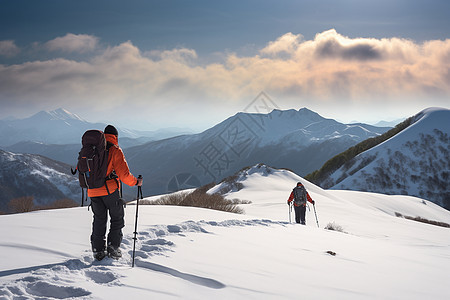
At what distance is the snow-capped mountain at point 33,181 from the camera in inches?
6348

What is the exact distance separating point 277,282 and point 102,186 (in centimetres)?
307

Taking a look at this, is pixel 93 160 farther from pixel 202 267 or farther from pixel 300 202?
pixel 300 202

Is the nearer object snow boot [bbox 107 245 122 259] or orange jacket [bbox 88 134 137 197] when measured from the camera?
orange jacket [bbox 88 134 137 197]

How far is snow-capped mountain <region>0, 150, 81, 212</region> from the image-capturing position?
529 ft

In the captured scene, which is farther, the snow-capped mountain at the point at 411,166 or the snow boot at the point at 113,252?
the snow-capped mountain at the point at 411,166

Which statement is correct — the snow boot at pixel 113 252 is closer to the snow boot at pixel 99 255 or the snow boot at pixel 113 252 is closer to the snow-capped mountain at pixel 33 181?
the snow boot at pixel 99 255

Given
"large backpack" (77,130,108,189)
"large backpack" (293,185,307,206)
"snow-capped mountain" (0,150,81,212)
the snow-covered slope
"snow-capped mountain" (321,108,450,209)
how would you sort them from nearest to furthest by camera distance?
the snow-covered slope
"large backpack" (77,130,108,189)
"large backpack" (293,185,307,206)
"snow-capped mountain" (321,108,450,209)
"snow-capped mountain" (0,150,81,212)

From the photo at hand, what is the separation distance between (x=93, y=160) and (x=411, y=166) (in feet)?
291

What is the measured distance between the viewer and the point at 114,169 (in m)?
4.77

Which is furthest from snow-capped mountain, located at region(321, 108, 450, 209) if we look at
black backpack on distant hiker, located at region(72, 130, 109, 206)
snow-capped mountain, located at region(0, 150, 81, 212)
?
snow-capped mountain, located at region(0, 150, 81, 212)

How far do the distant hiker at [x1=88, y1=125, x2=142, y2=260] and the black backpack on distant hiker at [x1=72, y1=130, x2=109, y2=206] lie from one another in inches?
4.2

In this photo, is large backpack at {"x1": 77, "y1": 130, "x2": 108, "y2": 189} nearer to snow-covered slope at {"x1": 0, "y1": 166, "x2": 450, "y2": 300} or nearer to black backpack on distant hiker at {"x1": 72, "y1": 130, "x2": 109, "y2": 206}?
black backpack on distant hiker at {"x1": 72, "y1": 130, "x2": 109, "y2": 206}

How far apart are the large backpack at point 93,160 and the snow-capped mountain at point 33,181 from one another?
179 meters

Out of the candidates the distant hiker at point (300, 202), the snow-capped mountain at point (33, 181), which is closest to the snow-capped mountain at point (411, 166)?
the distant hiker at point (300, 202)
